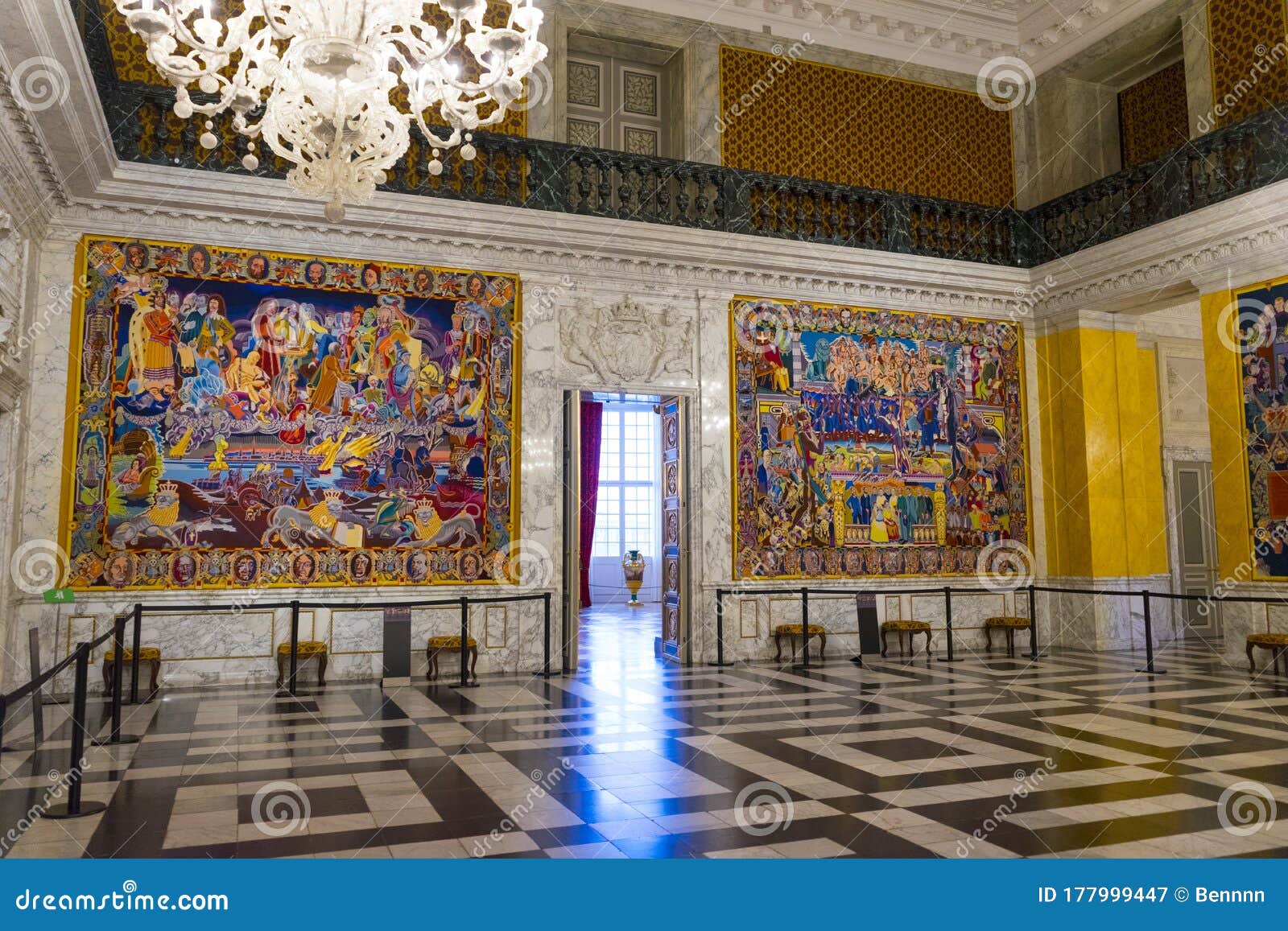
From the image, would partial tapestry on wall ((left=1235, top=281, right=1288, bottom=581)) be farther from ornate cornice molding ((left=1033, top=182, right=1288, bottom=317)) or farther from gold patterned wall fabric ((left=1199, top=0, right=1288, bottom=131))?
gold patterned wall fabric ((left=1199, top=0, right=1288, bottom=131))

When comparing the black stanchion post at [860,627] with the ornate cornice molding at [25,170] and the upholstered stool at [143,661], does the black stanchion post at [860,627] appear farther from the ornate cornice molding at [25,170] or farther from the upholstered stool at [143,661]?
the ornate cornice molding at [25,170]

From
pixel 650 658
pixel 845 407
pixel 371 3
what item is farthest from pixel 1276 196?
pixel 371 3

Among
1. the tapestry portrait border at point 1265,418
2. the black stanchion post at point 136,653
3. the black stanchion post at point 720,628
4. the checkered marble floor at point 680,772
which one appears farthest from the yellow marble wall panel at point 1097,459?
the black stanchion post at point 136,653

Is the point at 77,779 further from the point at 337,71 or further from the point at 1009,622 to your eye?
the point at 1009,622

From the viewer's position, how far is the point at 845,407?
13883mm

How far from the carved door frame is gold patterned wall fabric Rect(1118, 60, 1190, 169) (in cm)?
819

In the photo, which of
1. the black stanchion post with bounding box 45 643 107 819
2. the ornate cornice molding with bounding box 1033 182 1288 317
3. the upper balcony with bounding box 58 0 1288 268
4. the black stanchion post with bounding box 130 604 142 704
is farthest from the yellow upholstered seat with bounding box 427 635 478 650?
the ornate cornice molding with bounding box 1033 182 1288 317

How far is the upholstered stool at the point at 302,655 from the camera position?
1032 centimetres

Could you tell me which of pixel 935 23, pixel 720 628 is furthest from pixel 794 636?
pixel 935 23

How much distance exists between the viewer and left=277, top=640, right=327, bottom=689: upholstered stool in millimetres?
10319

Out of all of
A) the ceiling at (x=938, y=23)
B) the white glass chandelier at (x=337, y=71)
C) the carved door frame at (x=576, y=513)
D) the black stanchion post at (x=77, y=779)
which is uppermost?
the ceiling at (x=938, y=23)

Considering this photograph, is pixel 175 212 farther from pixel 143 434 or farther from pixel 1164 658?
pixel 1164 658

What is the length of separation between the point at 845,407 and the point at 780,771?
828cm

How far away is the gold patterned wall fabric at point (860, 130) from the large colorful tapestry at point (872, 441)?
7.74 ft
